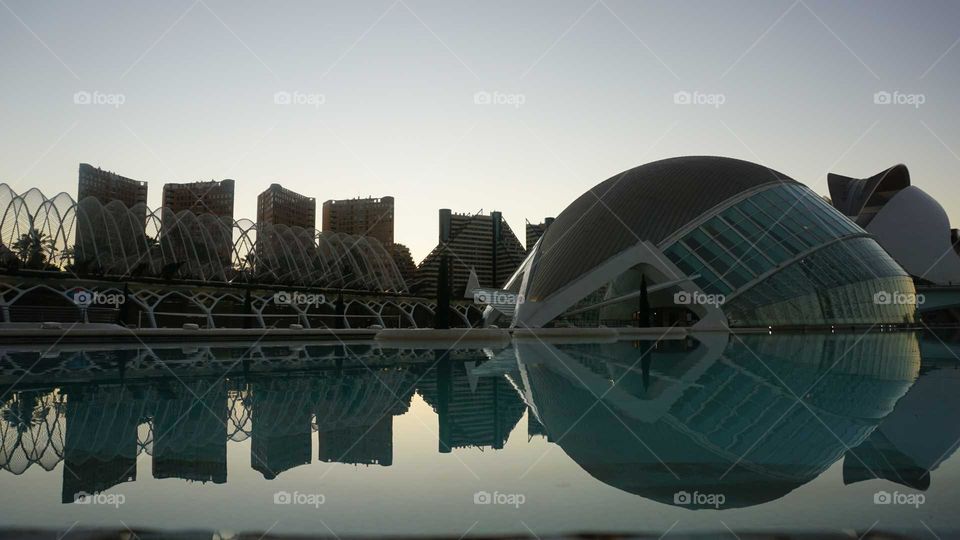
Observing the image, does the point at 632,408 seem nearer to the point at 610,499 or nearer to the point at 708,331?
the point at 610,499

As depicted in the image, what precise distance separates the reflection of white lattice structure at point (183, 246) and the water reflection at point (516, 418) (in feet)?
84.8

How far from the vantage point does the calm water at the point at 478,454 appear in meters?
4.00

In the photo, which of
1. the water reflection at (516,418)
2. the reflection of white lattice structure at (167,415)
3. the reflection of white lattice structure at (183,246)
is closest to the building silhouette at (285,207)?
the reflection of white lattice structure at (183,246)

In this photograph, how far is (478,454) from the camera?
603cm

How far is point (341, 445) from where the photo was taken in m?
6.25

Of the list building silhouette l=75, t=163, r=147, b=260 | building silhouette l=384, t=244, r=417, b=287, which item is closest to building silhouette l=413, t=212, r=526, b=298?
building silhouette l=384, t=244, r=417, b=287

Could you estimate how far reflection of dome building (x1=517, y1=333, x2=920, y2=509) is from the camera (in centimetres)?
504

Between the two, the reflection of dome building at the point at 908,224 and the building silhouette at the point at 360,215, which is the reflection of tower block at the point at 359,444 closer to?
the reflection of dome building at the point at 908,224

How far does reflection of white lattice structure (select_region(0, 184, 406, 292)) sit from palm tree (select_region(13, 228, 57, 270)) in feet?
0.31

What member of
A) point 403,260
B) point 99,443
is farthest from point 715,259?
point 403,260

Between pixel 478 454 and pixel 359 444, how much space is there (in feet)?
3.77

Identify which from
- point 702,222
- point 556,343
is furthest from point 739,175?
point 556,343

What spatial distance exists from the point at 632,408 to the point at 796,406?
2116 millimetres

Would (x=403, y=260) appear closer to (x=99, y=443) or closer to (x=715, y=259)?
(x=715, y=259)
